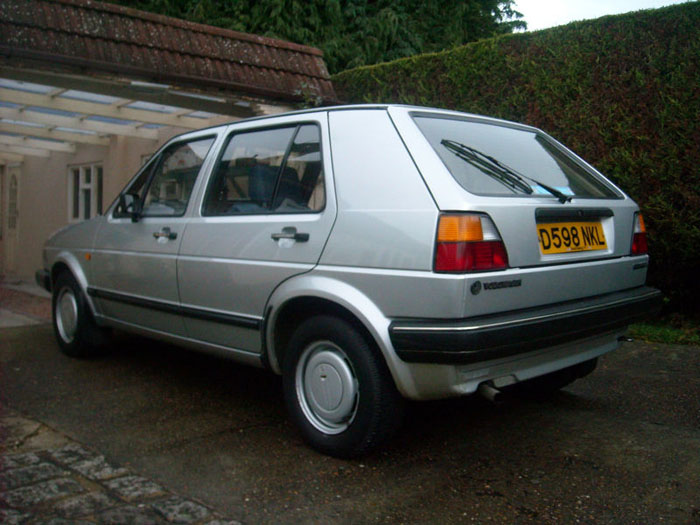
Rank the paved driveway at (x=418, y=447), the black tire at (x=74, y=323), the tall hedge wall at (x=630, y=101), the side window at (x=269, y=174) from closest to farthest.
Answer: the paved driveway at (x=418, y=447), the side window at (x=269, y=174), the black tire at (x=74, y=323), the tall hedge wall at (x=630, y=101)

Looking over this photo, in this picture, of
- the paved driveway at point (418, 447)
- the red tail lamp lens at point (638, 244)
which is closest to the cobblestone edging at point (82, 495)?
the paved driveway at point (418, 447)

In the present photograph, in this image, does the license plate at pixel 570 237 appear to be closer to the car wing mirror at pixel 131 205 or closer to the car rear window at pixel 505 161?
the car rear window at pixel 505 161

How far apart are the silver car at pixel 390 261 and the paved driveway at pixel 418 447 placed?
284 mm

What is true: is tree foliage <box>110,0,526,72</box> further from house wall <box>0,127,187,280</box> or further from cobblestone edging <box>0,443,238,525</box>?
cobblestone edging <box>0,443,238,525</box>

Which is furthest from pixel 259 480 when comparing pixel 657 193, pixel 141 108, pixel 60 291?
Answer: pixel 141 108

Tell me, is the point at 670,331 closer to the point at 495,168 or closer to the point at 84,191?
the point at 495,168

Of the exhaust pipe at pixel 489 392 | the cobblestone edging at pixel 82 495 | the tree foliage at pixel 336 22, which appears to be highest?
the tree foliage at pixel 336 22

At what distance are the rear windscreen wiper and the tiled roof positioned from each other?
5218mm

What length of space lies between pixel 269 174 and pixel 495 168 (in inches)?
49.2

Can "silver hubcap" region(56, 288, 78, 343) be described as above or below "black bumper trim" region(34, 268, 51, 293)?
below

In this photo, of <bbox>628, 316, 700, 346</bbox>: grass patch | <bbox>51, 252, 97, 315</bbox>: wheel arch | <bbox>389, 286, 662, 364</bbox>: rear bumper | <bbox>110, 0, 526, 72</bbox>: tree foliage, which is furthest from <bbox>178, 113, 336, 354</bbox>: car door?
<bbox>110, 0, 526, 72</bbox>: tree foliage

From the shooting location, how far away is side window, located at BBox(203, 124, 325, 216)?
11.7 feet

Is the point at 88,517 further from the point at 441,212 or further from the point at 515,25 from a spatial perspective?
the point at 515,25

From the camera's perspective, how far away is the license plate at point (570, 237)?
3174mm
